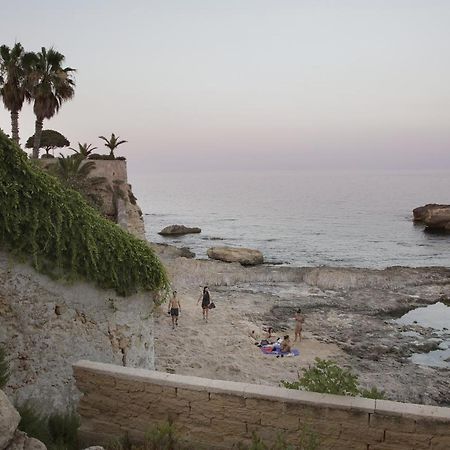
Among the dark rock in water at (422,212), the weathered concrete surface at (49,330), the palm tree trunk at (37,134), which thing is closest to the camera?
the weathered concrete surface at (49,330)

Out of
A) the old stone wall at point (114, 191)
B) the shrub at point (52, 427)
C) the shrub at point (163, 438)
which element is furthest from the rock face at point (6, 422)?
the old stone wall at point (114, 191)

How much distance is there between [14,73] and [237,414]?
25.6 metres

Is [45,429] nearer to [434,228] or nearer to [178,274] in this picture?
[178,274]

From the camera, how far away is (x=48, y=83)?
86.1 feet

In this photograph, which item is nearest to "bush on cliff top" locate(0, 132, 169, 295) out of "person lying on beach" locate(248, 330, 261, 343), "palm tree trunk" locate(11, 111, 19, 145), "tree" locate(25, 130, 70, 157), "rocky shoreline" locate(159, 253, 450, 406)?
"rocky shoreline" locate(159, 253, 450, 406)

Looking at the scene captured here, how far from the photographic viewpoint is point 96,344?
8484 mm

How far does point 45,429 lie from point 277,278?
27725mm

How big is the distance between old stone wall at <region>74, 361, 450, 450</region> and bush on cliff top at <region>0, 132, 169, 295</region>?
1865 mm

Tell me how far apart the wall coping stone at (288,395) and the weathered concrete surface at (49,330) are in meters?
1.65

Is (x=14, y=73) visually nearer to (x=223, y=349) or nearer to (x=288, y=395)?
(x=223, y=349)

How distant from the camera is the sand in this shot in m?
15.0

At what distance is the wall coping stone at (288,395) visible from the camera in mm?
5469

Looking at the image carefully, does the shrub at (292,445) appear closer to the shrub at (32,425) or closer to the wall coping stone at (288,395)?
the wall coping stone at (288,395)

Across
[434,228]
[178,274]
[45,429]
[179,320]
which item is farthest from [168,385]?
[434,228]
